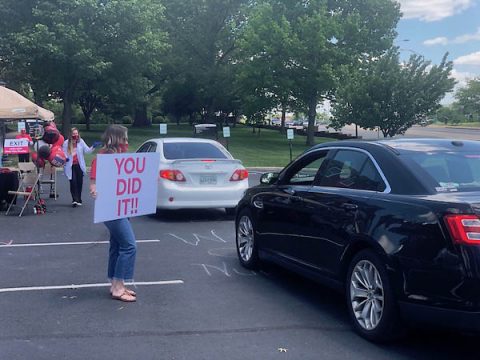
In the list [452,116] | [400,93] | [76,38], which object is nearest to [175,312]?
[400,93]

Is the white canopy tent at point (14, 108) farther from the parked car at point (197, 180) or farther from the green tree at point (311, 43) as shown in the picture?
the green tree at point (311, 43)

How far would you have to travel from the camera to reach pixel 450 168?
5.05 meters

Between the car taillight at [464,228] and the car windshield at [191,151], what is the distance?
7.51 m

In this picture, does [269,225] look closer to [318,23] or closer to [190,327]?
[190,327]

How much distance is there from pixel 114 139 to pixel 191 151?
5.42m

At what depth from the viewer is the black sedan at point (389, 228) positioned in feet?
13.8

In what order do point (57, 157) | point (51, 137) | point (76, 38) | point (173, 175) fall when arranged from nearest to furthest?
1. point (173, 175)
2. point (57, 157)
3. point (51, 137)
4. point (76, 38)

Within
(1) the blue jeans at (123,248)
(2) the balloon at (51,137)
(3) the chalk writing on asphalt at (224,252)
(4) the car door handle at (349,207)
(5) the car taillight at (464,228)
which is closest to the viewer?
(5) the car taillight at (464,228)

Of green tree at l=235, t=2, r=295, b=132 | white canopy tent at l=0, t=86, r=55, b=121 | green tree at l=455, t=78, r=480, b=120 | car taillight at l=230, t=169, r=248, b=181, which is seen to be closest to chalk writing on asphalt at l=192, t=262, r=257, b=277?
car taillight at l=230, t=169, r=248, b=181

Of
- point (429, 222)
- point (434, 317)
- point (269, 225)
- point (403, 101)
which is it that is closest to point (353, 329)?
point (434, 317)

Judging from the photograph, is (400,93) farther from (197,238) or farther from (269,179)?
(269,179)

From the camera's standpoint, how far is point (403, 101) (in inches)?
923

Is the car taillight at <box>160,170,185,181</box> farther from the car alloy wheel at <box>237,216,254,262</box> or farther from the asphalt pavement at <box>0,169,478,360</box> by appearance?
the car alloy wheel at <box>237,216,254,262</box>

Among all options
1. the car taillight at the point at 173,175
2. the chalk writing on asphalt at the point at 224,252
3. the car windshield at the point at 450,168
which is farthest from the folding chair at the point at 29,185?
the car windshield at the point at 450,168
